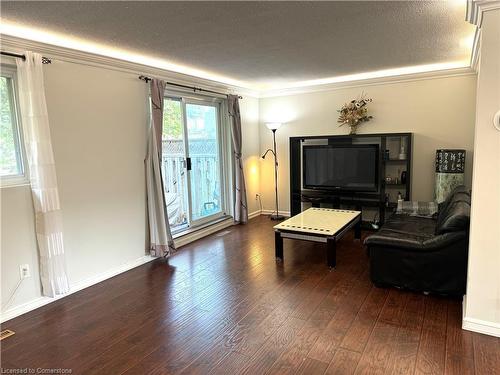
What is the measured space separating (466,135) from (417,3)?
297 centimetres

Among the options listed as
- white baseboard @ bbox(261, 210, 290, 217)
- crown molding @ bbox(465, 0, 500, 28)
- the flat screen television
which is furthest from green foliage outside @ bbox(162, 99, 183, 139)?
crown molding @ bbox(465, 0, 500, 28)

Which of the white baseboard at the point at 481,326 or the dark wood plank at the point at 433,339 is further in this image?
the white baseboard at the point at 481,326

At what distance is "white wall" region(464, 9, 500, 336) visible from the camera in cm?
217

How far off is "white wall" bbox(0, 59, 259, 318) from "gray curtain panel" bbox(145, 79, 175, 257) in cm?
9

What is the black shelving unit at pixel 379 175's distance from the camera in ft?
16.3

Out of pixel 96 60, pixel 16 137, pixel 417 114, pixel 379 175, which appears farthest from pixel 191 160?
pixel 417 114

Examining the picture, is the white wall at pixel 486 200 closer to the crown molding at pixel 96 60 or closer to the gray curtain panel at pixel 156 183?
the gray curtain panel at pixel 156 183

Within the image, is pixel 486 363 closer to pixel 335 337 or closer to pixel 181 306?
pixel 335 337

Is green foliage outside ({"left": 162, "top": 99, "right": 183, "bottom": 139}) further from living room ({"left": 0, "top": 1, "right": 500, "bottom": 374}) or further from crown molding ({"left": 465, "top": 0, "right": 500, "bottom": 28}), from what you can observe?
crown molding ({"left": 465, "top": 0, "right": 500, "bottom": 28})

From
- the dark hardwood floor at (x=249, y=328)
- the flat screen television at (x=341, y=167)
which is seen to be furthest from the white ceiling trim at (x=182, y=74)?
the dark hardwood floor at (x=249, y=328)

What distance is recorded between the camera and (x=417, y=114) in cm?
498

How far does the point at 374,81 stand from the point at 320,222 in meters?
2.52

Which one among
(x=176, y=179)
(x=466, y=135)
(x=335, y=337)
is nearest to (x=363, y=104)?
(x=466, y=135)

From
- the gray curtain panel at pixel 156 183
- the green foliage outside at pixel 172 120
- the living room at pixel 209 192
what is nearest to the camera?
the living room at pixel 209 192
